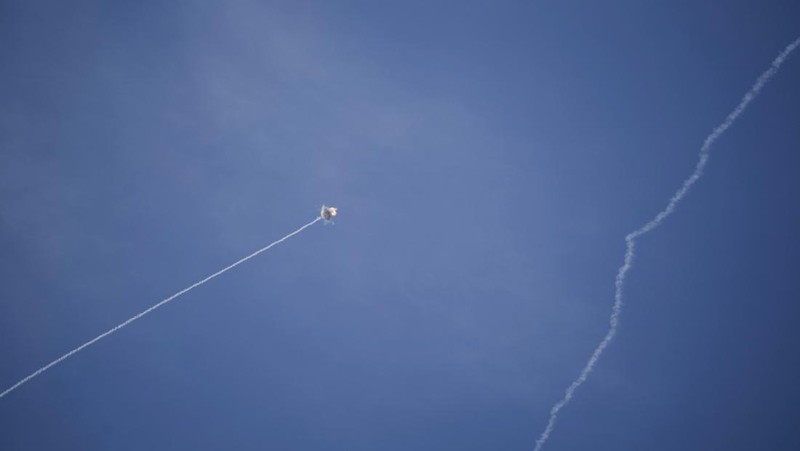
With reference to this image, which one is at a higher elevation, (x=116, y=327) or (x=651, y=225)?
(x=651, y=225)

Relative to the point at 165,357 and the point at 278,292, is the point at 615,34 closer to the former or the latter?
the point at 278,292

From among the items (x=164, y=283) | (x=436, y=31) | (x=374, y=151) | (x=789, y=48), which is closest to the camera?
(x=789, y=48)

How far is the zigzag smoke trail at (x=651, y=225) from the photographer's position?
338 cm

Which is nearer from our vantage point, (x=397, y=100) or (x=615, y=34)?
(x=615, y=34)

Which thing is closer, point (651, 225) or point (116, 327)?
point (651, 225)

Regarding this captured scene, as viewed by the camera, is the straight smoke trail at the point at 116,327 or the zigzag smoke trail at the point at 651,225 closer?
the zigzag smoke trail at the point at 651,225

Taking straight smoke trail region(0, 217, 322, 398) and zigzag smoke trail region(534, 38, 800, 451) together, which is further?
straight smoke trail region(0, 217, 322, 398)

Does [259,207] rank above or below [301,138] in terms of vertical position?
below

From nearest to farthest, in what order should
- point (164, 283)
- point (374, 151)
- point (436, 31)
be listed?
1. point (436, 31)
2. point (374, 151)
3. point (164, 283)

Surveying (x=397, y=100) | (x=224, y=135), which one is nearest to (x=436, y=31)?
(x=397, y=100)

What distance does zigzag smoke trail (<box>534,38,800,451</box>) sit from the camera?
3385 millimetres

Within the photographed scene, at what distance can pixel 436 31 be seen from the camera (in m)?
3.68

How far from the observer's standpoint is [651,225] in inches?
147

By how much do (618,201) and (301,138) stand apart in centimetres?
254
